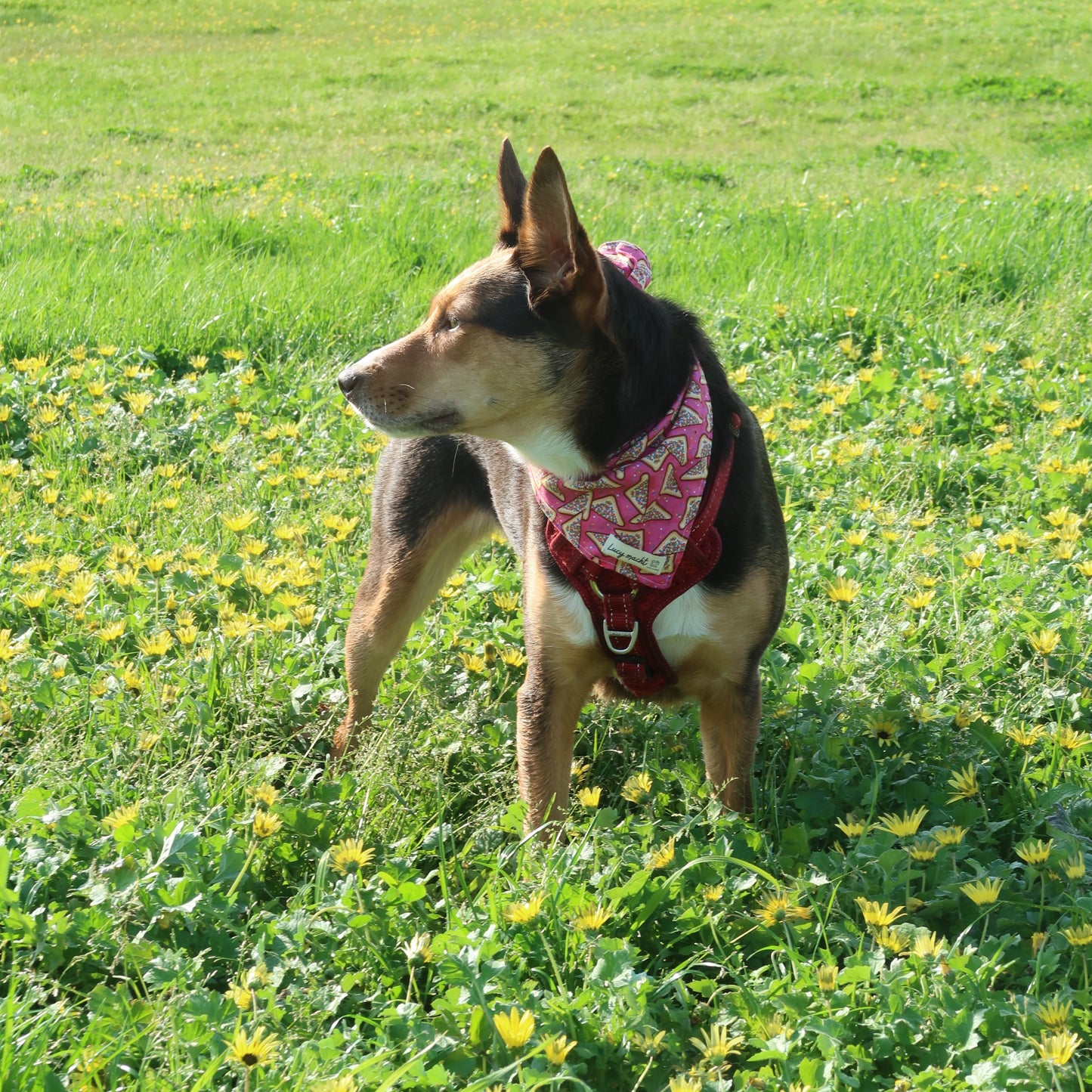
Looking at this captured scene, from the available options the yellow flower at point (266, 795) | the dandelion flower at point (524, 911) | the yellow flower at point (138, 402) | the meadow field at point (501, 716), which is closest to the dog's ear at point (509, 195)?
the meadow field at point (501, 716)

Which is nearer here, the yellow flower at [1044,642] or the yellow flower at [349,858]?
the yellow flower at [349,858]

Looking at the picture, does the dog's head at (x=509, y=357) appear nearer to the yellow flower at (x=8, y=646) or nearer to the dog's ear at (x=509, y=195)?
the dog's ear at (x=509, y=195)

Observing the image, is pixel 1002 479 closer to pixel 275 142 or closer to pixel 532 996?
pixel 532 996

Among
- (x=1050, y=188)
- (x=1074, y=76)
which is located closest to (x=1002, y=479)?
(x=1050, y=188)

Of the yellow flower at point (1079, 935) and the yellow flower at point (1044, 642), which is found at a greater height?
the yellow flower at point (1044, 642)

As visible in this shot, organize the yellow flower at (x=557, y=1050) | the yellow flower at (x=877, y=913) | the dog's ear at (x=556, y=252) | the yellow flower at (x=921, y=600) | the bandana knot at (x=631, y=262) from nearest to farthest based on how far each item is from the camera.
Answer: the yellow flower at (x=557, y=1050) < the yellow flower at (x=877, y=913) < the dog's ear at (x=556, y=252) < the bandana knot at (x=631, y=262) < the yellow flower at (x=921, y=600)

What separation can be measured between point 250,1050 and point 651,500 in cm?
153

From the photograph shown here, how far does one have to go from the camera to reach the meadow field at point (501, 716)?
2121mm

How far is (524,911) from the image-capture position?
228 centimetres

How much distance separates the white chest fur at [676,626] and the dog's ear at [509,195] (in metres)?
1.00

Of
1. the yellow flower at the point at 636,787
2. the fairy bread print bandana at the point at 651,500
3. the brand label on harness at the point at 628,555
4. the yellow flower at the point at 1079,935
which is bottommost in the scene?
the yellow flower at the point at 636,787

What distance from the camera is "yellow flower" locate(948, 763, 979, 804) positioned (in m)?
2.63

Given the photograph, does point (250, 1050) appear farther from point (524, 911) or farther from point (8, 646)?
point (8, 646)

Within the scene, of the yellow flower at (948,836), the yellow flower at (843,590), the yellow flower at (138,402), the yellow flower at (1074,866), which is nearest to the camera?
the yellow flower at (1074,866)
